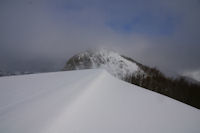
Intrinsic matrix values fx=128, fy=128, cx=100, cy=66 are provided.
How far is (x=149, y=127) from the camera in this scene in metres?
1.06

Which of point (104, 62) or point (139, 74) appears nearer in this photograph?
point (139, 74)

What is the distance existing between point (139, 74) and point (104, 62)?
61.9ft

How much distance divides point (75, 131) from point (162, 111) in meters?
0.93

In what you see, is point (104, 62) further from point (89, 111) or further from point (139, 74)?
point (89, 111)

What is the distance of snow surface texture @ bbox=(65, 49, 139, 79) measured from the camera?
86.5ft

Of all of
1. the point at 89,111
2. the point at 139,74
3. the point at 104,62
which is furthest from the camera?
the point at 104,62

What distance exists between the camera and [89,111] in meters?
1.04

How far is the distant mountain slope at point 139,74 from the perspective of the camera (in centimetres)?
977

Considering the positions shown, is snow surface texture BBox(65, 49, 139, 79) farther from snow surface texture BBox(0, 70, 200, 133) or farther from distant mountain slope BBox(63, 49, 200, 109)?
snow surface texture BBox(0, 70, 200, 133)

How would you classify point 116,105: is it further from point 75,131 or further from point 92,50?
point 92,50

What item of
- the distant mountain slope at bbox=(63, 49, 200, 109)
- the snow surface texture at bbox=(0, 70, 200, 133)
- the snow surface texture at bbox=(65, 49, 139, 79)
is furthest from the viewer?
the snow surface texture at bbox=(65, 49, 139, 79)

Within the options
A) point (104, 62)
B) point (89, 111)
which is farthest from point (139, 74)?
point (104, 62)

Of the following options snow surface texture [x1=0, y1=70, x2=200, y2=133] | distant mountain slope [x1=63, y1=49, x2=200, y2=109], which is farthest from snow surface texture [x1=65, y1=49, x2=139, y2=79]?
snow surface texture [x1=0, y1=70, x2=200, y2=133]

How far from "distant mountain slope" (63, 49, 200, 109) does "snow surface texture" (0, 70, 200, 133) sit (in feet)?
25.8
